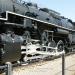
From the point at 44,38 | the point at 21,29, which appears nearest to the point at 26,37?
the point at 21,29

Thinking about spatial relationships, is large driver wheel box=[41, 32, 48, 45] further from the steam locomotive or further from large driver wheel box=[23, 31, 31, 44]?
large driver wheel box=[23, 31, 31, 44]

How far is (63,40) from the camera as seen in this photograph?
86.2 feet

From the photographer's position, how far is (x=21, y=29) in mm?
16531

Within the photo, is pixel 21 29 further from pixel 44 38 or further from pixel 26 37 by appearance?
pixel 44 38

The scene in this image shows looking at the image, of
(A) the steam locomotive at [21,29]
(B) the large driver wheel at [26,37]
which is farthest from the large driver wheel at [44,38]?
(B) the large driver wheel at [26,37]

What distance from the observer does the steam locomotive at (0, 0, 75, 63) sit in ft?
42.8

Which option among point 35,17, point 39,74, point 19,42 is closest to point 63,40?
point 35,17

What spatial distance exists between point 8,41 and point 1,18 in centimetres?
140

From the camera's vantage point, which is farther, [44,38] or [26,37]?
[44,38]

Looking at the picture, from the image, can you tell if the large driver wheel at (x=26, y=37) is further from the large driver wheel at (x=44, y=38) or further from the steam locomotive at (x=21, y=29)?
the large driver wheel at (x=44, y=38)

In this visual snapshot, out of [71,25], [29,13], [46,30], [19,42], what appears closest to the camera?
[19,42]

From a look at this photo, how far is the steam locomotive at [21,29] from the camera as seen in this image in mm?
13044

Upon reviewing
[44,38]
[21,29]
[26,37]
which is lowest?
[44,38]

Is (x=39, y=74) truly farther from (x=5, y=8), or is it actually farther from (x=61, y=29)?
(x=61, y=29)
